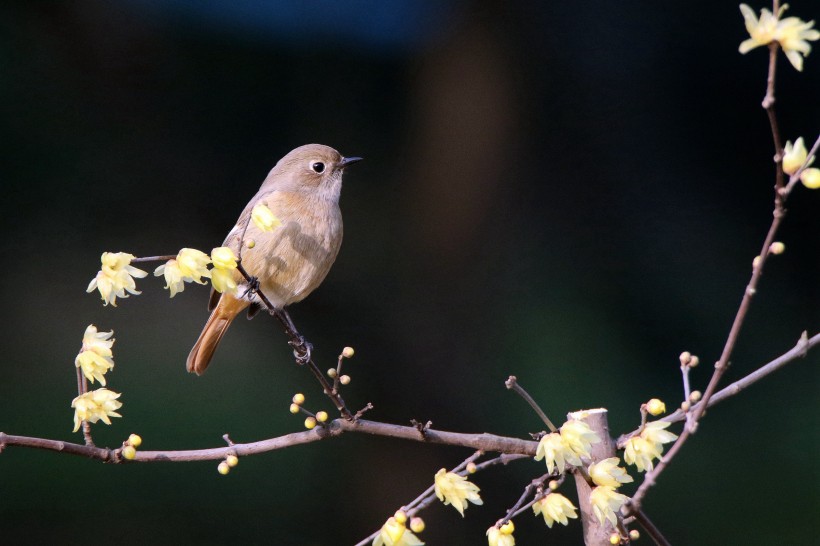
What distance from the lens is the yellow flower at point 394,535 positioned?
5.11 ft

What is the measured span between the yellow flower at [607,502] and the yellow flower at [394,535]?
317mm

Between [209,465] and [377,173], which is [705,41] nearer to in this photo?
[377,173]

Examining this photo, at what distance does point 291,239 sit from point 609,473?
145 centimetres

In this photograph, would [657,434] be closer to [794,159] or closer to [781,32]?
[794,159]

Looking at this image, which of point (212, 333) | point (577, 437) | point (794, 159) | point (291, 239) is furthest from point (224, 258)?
point (212, 333)

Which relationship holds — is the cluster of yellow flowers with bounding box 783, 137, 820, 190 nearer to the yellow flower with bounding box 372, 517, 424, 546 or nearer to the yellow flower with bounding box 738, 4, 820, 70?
the yellow flower with bounding box 738, 4, 820, 70

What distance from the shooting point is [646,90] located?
4.87 metres

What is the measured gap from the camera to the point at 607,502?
5.20 ft

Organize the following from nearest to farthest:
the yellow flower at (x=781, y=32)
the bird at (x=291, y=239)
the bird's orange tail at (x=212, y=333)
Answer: the yellow flower at (x=781, y=32) → the bird at (x=291, y=239) → the bird's orange tail at (x=212, y=333)

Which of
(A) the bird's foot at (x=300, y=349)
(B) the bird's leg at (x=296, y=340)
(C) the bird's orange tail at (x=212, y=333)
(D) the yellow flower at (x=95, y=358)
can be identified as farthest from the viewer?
(C) the bird's orange tail at (x=212, y=333)

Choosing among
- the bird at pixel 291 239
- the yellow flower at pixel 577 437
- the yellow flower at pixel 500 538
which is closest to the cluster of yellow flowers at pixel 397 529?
the yellow flower at pixel 500 538

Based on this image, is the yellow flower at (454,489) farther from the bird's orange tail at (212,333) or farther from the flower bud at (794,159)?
the bird's orange tail at (212,333)

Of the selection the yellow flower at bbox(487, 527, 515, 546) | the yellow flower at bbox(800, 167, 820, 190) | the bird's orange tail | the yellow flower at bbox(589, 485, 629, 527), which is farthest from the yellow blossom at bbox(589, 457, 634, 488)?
the bird's orange tail

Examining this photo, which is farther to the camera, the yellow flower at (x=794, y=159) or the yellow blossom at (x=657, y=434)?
the yellow blossom at (x=657, y=434)
